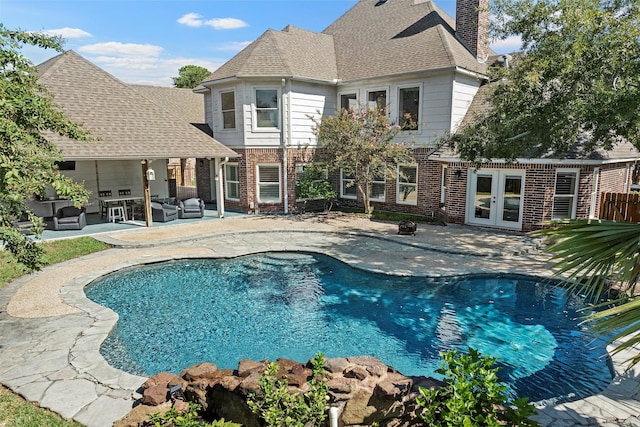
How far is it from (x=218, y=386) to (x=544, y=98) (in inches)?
428

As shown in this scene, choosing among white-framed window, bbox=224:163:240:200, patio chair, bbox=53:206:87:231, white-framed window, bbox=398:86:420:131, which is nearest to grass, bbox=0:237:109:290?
patio chair, bbox=53:206:87:231

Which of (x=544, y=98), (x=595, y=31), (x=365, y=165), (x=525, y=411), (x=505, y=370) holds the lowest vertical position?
(x=505, y=370)

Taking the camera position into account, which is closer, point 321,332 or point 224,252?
point 321,332

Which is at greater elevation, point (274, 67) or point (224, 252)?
point (274, 67)

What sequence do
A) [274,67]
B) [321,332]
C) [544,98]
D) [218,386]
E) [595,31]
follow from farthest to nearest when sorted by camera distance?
1. [274,67]
2. [544,98]
3. [595,31]
4. [321,332]
5. [218,386]

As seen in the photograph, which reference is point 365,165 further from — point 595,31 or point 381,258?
point 595,31

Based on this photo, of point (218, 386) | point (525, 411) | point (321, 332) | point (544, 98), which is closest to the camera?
point (525, 411)

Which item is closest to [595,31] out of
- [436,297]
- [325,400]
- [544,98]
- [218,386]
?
[544,98]

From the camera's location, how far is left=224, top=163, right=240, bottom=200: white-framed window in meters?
21.4

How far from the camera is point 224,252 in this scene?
13.6 meters

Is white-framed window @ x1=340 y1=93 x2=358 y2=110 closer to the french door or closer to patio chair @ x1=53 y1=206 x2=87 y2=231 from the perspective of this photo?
the french door

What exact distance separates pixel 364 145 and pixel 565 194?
25.6 ft

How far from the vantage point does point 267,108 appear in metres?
19.9

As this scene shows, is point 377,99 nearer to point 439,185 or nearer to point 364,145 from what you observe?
point 364,145
